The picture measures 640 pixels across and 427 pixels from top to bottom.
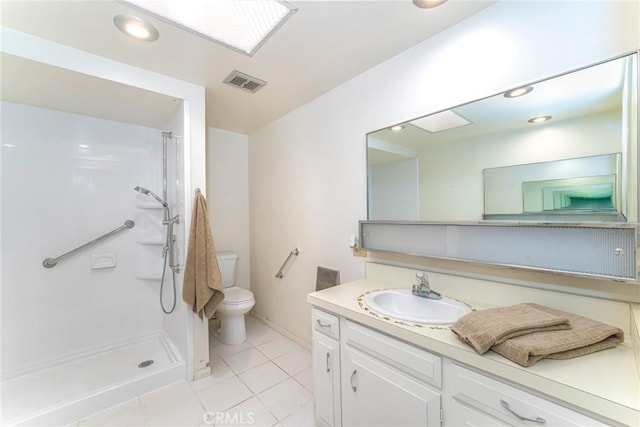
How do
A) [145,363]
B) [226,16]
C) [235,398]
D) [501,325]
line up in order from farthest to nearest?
[145,363]
[235,398]
[226,16]
[501,325]

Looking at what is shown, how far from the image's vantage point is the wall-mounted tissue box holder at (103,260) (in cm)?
230

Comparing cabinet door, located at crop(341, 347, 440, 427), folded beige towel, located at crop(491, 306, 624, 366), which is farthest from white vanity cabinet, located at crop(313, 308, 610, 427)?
folded beige towel, located at crop(491, 306, 624, 366)

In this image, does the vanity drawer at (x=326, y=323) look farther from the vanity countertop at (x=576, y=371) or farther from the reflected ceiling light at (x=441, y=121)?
the reflected ceiling light at (x=441, y=121)

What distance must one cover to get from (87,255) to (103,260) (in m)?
0.12

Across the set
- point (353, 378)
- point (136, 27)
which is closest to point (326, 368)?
point (353, 378)

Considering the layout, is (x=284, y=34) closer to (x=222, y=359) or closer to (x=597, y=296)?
(x=597, y=296)

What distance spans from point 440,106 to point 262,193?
6.79 feet

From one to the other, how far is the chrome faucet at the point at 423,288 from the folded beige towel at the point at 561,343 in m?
0.55

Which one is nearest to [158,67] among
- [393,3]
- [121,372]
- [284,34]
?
[284,34]

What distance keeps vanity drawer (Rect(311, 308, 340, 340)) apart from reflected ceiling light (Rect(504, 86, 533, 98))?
54.9 inches

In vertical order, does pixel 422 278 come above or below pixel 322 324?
above

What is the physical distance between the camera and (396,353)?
1072 mm

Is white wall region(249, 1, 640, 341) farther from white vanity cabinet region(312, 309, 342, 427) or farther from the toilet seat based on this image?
white vanity cabinet region(312, 309, 342, 427)

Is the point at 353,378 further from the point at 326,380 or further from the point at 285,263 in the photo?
the point at 285,263
